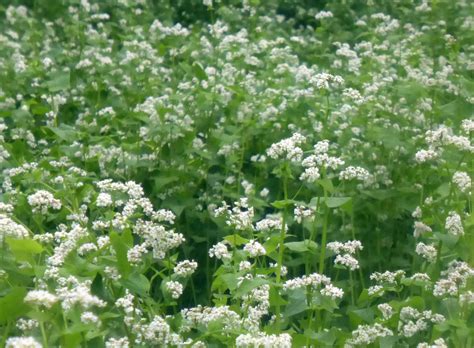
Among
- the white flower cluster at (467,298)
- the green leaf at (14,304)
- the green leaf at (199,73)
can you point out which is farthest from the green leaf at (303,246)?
the green leaf at (199,73)

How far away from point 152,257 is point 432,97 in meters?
2.33

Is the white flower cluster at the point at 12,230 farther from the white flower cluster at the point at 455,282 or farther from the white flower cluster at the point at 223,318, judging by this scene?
the white flower cluster at the point at 455,282

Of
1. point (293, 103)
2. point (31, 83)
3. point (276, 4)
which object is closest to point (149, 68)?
point (31, 83)

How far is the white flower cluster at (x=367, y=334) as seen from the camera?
3.48 metres

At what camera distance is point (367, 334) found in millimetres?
3492

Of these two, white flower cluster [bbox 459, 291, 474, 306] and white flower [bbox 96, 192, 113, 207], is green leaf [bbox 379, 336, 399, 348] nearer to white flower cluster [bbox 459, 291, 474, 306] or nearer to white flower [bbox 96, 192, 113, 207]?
white flower cluster [bbox 459, 291, 474, 306]

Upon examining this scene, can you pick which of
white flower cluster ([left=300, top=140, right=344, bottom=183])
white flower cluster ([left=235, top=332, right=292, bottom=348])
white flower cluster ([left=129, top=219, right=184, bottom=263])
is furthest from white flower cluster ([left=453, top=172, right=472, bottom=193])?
white flower cluster ([left=235, top=332, right=292, bottom=348])

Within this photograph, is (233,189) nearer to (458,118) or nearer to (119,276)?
(458,118)

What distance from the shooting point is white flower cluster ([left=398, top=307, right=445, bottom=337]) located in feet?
11.4

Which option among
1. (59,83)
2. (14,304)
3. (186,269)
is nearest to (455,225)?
(186,269)

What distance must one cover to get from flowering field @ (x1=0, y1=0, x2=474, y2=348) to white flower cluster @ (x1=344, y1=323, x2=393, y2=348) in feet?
0.04

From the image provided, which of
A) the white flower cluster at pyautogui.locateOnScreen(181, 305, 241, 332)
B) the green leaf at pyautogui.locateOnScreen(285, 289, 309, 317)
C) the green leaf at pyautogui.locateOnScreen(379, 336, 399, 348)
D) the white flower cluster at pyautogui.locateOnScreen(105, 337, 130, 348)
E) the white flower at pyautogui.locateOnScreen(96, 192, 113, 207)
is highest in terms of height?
the white flower at pyautogui.locateOnScreen(96, 192, 113, 207)

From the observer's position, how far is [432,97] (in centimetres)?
561

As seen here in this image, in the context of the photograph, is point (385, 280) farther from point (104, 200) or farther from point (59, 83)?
point (59, 83)
